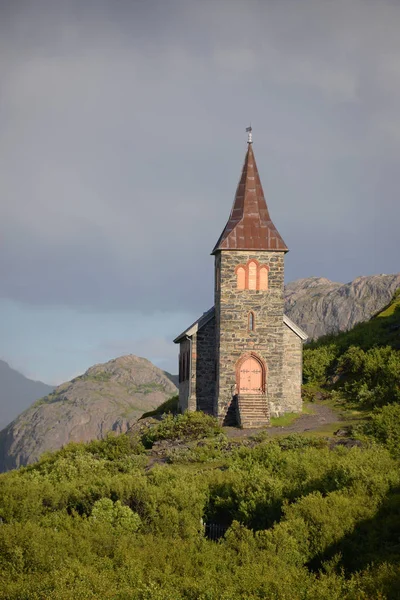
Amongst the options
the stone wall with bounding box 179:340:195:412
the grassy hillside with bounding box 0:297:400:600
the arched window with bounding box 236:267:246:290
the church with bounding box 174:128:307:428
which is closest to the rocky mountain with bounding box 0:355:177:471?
the stone wall with bounding box 179:340:195:412

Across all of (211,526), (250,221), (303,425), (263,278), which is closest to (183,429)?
(303,425)

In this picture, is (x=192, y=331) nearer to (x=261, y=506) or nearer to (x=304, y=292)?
(x=261, y=506)

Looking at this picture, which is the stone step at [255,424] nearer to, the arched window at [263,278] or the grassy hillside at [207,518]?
the grassy hillside at [207,518]

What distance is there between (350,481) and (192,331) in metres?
16.4

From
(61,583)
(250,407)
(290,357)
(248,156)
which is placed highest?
(248,156)

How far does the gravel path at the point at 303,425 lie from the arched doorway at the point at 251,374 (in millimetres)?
2298

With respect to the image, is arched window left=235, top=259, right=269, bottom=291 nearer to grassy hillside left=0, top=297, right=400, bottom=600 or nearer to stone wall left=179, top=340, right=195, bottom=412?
stone wall left=179, top=340, right=195, bottom=412

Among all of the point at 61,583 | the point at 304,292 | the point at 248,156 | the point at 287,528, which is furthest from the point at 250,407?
the point at 304,292

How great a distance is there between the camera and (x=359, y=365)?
142 ft

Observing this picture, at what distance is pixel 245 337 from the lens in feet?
126

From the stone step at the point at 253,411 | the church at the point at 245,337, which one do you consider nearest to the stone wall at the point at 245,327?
the church at the point at 245,337

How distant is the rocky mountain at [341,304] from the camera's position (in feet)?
263

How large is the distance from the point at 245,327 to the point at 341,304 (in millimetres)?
45701

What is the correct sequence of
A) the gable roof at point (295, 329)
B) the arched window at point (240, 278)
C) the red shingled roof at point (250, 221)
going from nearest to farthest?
the arched window at point (240, 278)
the red shingled roof at point (250, 221)
the gable roof at point (295, 329)
